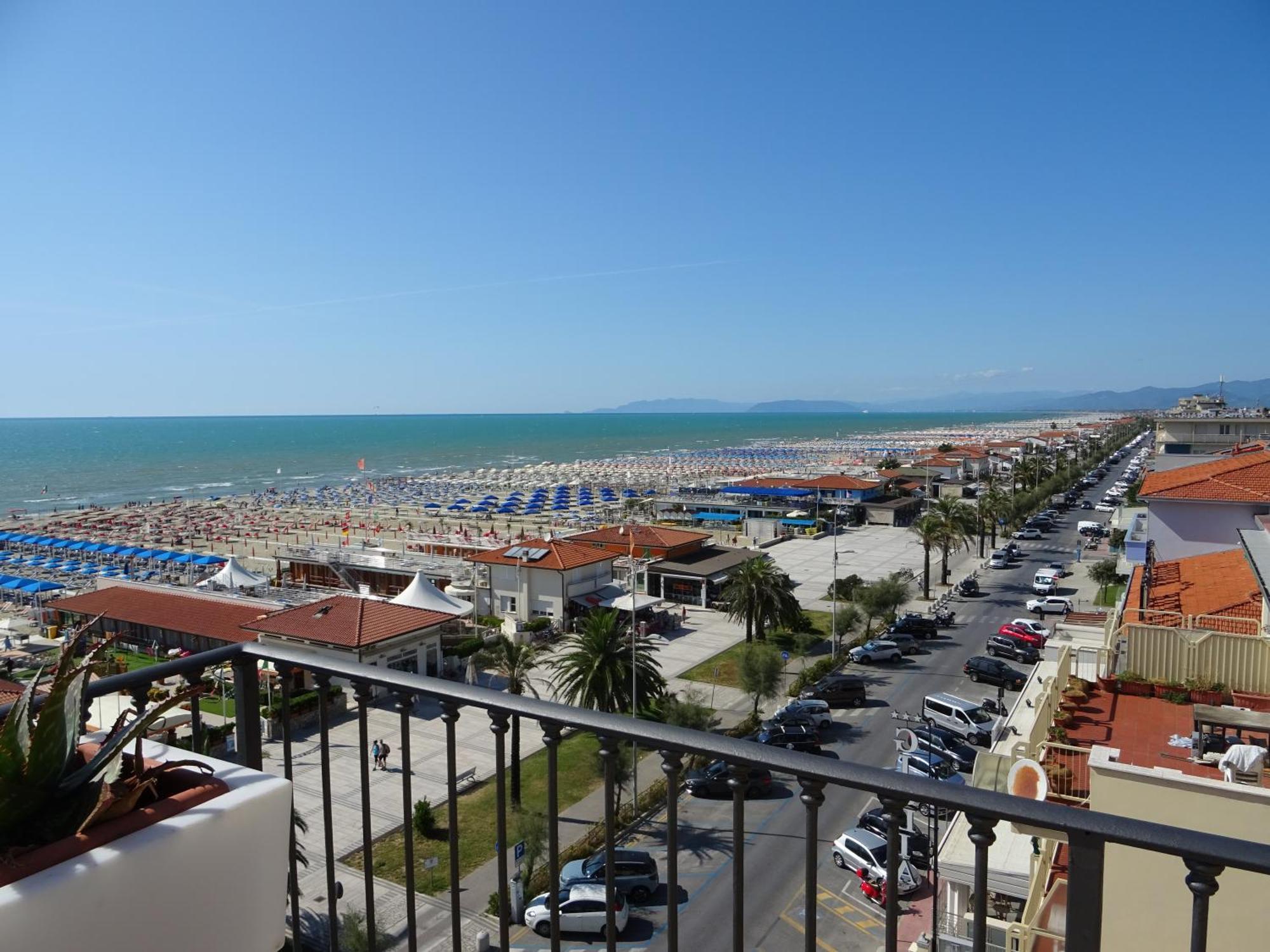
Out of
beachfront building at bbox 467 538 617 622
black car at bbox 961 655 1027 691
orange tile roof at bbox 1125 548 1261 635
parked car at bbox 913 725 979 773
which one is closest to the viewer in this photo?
orange tile roof at bbox 1125 548 1261 635

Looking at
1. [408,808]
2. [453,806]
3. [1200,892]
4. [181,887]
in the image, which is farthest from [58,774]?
[1200,892]

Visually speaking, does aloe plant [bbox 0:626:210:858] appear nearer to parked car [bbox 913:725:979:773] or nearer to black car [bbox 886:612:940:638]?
parked car [bbox 913:725:979:773]

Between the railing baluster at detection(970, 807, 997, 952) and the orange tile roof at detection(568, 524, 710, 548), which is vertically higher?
the railing baluster at detection(970, 807, 997, 952)

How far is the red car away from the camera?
26.9m

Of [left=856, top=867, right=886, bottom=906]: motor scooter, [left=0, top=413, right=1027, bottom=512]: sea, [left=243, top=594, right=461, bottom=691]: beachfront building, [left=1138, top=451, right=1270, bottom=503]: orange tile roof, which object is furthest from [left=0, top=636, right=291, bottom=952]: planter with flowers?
[left=0, top=413, right=1027, bottom=512]: sea

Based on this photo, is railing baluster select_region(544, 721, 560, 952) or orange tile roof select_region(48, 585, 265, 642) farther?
orange tile roof select_region(48, 585, 265, 642)

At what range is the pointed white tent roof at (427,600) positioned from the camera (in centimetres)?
2758

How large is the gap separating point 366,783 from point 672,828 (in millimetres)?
1311

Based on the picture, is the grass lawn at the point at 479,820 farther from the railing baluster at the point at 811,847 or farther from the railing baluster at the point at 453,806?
the railing baluster at the point at 811,847

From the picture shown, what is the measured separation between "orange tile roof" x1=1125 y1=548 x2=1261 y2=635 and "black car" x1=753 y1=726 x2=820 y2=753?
22.3 ft

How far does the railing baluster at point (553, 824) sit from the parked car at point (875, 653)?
80.6 ft

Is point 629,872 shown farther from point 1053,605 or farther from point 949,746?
point 1053,605

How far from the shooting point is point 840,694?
21844 mm

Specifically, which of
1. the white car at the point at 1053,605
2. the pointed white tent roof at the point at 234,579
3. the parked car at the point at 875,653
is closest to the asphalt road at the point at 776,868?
the parked car at the point at 875,653
